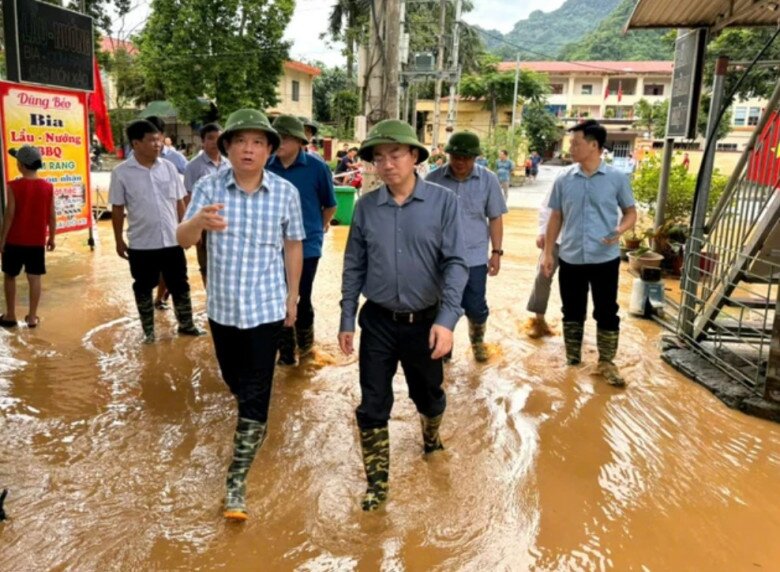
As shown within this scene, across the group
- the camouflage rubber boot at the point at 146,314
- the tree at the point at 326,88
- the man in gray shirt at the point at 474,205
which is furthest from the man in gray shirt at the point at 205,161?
the tree at the point at 326,88

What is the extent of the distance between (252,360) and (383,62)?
5.79 m

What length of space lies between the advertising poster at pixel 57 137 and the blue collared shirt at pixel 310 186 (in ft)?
12.1

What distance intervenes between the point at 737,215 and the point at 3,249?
6.32 metres

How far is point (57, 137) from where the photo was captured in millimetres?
7402

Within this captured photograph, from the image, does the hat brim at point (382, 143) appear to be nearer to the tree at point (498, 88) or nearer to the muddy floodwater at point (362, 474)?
the muddy floodwater at point (362, 474)

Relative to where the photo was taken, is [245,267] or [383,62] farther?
[383,62]

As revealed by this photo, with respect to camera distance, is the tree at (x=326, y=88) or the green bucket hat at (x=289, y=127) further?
the tree at (x=326, y=88)

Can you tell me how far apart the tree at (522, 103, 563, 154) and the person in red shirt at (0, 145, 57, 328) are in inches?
1586

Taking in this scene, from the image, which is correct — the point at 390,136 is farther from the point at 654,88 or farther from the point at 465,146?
the point at 654,88

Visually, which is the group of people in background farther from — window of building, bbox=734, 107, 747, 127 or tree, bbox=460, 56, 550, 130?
window of building, bbox=734, 107, 747, 127

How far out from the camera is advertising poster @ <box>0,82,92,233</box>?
668 centimetres

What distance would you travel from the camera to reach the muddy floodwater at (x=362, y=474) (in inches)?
103

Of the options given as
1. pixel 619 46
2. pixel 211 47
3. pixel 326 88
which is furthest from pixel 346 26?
pixel 619 46

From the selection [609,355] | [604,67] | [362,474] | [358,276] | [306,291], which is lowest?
[362,474]
